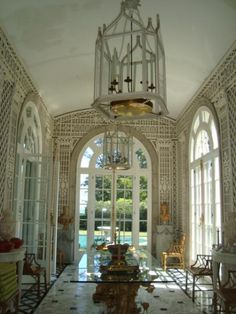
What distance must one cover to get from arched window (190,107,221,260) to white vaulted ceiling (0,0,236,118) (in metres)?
0.85

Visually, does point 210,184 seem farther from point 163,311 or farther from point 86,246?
point 86,246

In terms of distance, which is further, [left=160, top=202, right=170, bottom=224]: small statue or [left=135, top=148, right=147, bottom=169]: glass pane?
[left=135, top=148, right=147, bottom=169]: glass pane

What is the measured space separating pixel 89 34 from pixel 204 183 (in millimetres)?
3523

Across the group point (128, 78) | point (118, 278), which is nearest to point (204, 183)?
point (118, 278)

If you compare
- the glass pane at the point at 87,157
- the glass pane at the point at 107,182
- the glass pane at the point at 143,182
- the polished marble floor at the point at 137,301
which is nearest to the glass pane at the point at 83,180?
the glass pane at the point at 87,157

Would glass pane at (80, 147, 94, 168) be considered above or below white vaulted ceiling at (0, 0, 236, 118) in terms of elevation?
below

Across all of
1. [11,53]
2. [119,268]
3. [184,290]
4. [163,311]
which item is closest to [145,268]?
[119,268]

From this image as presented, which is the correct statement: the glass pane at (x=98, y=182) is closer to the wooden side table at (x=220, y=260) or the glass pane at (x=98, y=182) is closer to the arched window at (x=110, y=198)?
the arched window at (x=110, y=198)

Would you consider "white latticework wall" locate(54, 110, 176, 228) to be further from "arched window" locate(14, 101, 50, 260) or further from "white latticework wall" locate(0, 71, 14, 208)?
"white latticework wall" locate(0, 71, 14, 208)

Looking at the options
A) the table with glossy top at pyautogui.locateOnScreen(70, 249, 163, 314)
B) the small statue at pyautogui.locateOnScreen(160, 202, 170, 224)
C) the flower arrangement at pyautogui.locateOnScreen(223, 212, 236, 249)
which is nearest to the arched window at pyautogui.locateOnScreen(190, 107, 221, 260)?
the small statue at pyautogui.locateOnScreen(160, 202, 170, 224)

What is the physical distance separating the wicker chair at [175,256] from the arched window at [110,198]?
2.69 ft

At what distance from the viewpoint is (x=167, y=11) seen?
4480 millimetres

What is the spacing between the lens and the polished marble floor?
14.9 feet

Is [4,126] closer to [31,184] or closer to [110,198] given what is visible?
[31,184]
